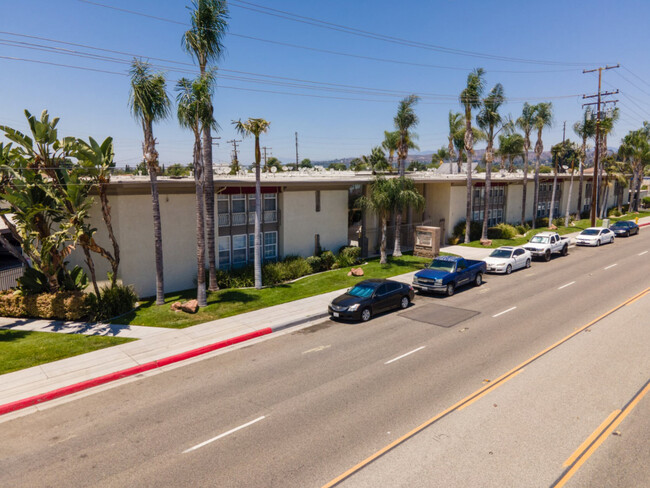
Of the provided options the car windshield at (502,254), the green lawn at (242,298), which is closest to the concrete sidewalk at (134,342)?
the green lawn at (242,298)

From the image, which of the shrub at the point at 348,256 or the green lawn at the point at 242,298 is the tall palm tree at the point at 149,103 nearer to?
the green lawn at the point at 242,298

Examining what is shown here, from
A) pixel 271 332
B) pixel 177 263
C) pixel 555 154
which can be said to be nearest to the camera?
pixel 271 332

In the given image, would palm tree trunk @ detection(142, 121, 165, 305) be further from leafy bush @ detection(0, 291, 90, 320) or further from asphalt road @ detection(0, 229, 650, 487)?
asphalt road @ detection(0, 229, 650, 487)

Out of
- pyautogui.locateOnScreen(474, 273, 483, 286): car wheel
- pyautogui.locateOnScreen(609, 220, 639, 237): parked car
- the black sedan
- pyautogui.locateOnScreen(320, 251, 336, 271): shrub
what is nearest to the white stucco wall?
pyautogui.locateOnScreen(320, 251, 336, 271): shrub

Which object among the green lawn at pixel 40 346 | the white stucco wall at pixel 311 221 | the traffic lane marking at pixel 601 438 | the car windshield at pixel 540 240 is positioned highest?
the white stucco wall at pixel 311 221

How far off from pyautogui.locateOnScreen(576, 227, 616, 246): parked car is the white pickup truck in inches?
234

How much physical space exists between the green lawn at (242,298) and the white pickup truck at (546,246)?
1036 cm

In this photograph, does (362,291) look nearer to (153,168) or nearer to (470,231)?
(153,168)

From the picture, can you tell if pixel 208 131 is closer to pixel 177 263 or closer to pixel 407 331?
pixel 177 263

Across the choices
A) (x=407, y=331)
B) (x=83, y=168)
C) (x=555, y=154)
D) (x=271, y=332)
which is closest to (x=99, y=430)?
(x=271, y=332)

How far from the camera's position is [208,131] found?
63.7 feet

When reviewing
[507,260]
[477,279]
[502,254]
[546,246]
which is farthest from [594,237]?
[477,279]

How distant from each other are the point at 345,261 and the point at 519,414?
19.6 meters

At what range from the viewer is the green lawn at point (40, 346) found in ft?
46.9
